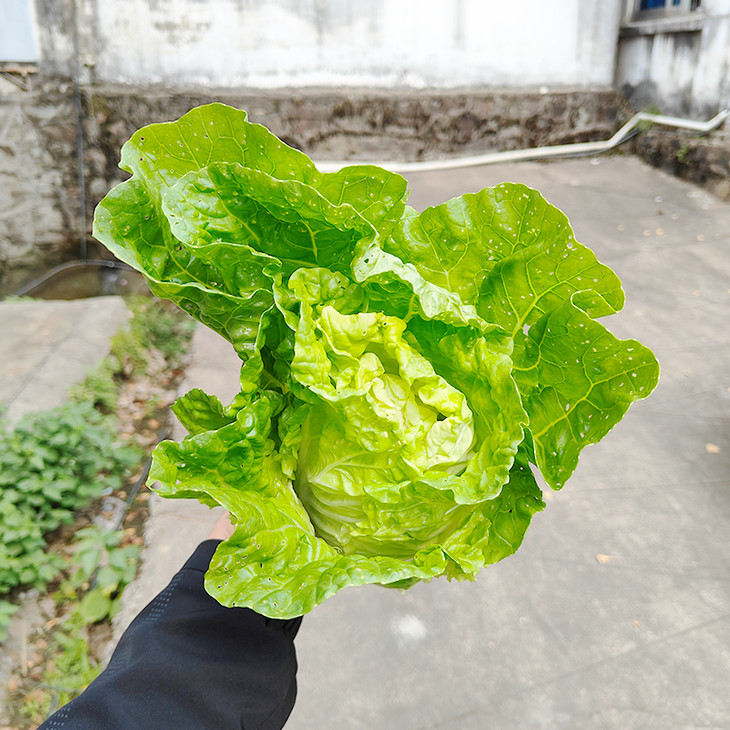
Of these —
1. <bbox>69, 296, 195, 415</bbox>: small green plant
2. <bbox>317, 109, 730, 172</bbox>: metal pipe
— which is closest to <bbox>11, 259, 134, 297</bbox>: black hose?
<bbox>69, 296, 195, 415</bbox>: small green plant

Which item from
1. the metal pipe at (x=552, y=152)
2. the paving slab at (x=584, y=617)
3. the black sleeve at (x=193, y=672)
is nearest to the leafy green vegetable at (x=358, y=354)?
the black sleeve at (x=193, y=672)

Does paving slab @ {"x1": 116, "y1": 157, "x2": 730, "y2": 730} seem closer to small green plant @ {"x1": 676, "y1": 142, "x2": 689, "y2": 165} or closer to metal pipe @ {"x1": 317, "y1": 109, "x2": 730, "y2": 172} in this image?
small green plant @ {"x1": 676, "y1": 142, "x2": 689, "y2": 165}

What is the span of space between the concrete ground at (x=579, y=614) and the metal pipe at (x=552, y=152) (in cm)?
315

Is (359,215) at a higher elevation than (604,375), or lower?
higher

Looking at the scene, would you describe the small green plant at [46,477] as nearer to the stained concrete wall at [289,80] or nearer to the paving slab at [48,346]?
the paving slab at [48,346]

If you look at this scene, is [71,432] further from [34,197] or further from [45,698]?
[34,197]

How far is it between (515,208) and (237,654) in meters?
1.00

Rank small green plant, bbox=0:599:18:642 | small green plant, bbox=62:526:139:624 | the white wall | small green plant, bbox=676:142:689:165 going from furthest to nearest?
small green plant, bbox=676:142:689:165, the white wall, small green plant, bbox=62:526:139:624, small green plant, bbox=0:599:18:642

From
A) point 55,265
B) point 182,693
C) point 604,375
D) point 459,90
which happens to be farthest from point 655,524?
point 55,265

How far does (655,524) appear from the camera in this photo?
330 cm

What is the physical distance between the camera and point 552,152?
701cm

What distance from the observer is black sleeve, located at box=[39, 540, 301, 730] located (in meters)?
1.14

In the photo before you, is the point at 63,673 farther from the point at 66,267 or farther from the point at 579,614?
the point at 66,267

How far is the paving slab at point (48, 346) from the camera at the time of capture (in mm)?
3639
